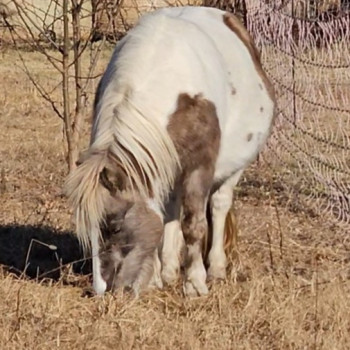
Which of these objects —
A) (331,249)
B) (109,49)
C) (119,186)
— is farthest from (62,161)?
(109,49)

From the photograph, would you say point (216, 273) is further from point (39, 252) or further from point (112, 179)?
point (112, 179)

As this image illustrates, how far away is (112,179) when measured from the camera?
4.70 m

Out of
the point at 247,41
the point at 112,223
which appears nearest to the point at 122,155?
the point at 112,223

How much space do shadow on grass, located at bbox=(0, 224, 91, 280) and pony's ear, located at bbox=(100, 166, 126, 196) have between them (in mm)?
900

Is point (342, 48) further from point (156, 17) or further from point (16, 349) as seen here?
point (16, 349)

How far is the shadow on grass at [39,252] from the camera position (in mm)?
5793

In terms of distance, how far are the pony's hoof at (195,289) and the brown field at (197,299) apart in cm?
5

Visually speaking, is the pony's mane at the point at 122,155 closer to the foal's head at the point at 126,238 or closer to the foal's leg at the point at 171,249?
the foal's head at the point at 126,238

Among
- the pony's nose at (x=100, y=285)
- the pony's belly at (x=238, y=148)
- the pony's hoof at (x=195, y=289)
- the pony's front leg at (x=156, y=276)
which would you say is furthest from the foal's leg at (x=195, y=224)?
the pony's nose at (x=100, y=285)

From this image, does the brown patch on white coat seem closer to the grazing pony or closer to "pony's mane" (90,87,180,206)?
the grazing pony

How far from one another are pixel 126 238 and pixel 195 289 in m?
0.64

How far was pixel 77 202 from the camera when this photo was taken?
4672mm

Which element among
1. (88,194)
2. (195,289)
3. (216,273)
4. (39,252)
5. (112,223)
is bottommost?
(39,252)

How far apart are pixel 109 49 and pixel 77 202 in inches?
490
